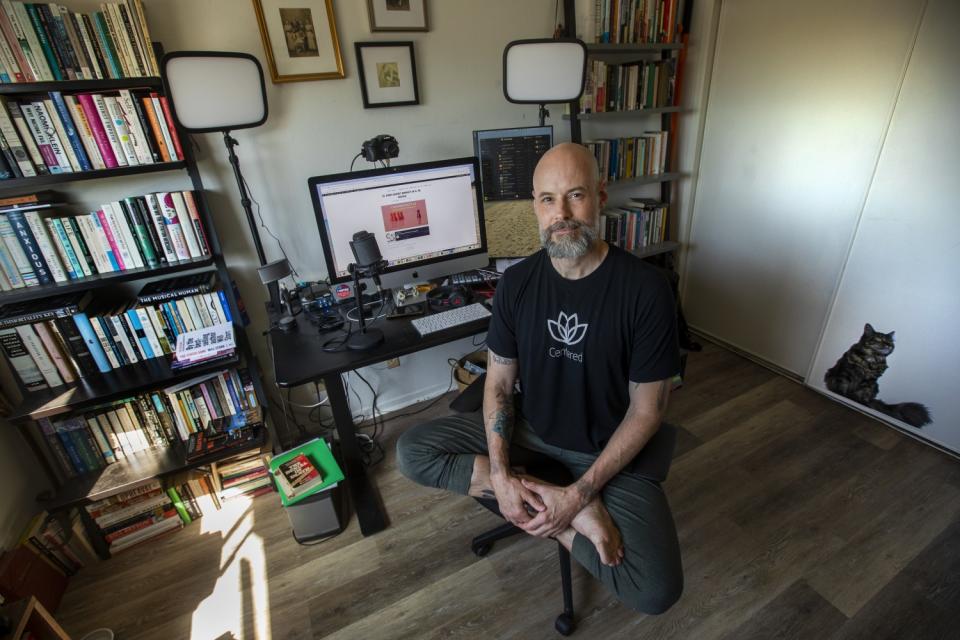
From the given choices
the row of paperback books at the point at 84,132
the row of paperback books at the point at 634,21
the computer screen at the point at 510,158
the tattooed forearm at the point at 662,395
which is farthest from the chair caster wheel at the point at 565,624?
the row of paperback books at the point at 634,21

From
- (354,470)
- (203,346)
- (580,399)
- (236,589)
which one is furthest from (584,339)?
(236,589)

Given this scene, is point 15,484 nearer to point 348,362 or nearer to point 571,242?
point 348,362

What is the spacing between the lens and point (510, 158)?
1.95 meters

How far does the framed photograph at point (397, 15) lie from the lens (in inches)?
71.8

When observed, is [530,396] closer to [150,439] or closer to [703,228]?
[150,439]

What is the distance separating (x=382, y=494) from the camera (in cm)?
193

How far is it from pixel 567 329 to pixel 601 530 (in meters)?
0.52

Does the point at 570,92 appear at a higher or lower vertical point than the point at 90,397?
higher

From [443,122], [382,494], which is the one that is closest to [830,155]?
[443,122]

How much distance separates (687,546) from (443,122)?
2.02 m

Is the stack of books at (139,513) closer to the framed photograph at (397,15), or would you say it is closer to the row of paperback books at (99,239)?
the row of paperback books at (99,239)

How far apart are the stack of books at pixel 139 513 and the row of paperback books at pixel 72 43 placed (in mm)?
1407

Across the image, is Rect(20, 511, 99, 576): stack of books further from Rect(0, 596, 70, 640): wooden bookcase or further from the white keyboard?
the white keyboard

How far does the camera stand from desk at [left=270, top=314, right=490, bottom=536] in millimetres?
1444
